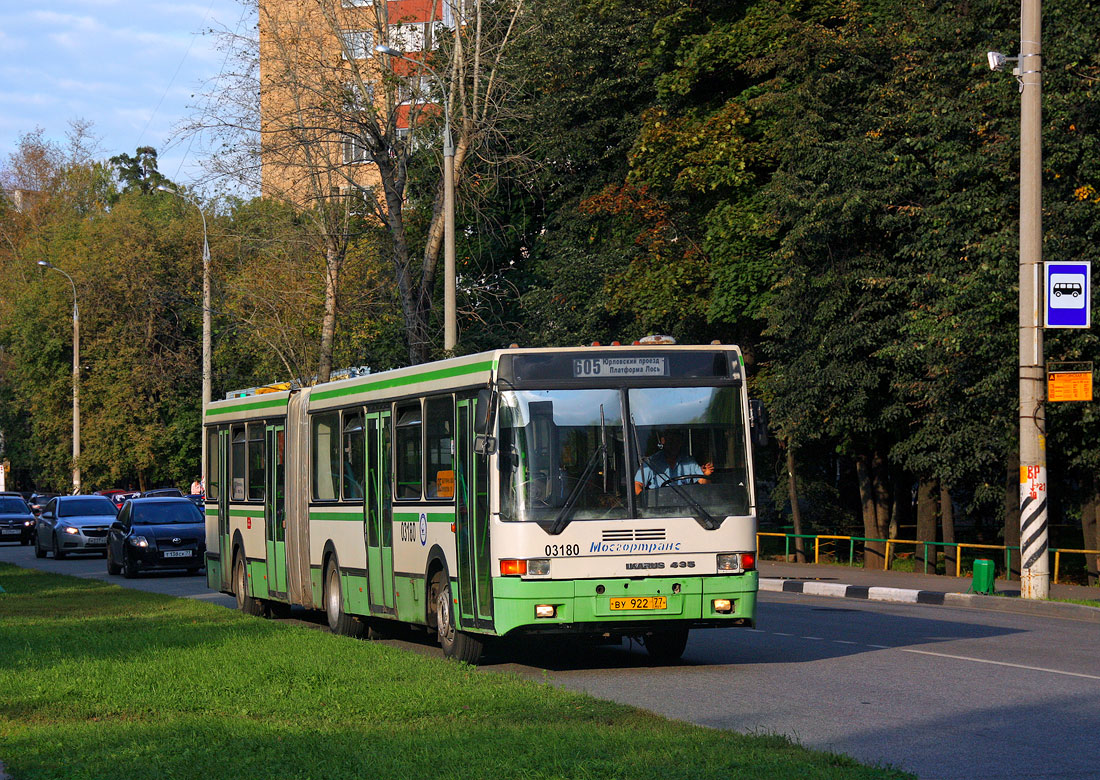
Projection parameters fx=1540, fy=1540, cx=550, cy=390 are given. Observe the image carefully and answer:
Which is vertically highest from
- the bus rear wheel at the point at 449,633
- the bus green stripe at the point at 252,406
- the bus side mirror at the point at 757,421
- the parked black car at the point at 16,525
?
the bus green stripe at the point at 252,406

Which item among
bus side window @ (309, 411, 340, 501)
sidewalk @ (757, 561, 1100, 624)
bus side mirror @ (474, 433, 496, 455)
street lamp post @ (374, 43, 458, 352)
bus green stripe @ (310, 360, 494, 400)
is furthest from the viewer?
street lamp post @ (374, 43, 458, 352)

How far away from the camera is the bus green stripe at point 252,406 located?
66.3ft

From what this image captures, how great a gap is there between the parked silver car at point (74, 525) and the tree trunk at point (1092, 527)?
2535cm

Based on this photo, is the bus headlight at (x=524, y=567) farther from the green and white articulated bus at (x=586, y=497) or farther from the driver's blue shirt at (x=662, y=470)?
the driver's blue shirt at (x=662, y=470)

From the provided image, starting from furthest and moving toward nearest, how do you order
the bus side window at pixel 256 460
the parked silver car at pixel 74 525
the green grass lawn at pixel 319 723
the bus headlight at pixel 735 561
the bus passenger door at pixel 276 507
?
the parked silver car at pixel 74 525, the bus side window at pixel 256 460, the bus passenger door at pixel 276 507, the bus headlight at pixel 735 561, the green grass lawn at pixel 319 723

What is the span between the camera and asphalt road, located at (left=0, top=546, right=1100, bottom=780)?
9258mm

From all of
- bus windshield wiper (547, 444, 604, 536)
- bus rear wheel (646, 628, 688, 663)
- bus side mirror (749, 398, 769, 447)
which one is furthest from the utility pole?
bus windshield wiper (547, 444, 604, 536)

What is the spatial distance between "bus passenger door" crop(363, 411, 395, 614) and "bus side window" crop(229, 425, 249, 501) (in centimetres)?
519

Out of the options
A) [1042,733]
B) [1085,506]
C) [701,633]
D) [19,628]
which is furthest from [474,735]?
[1085,506]

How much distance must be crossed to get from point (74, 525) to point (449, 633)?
29.0 meters

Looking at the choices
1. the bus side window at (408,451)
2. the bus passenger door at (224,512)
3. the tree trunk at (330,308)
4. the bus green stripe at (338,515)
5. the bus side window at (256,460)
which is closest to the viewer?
the bus side window at (408,451)

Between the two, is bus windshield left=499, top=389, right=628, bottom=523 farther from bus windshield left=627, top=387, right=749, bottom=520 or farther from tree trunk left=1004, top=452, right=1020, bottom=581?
tree trunk left=1004, top=452, right=1020, bottom=581

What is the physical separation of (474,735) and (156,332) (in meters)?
60.3

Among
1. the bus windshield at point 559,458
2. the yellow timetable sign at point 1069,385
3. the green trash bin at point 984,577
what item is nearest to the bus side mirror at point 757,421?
the bus windshield at point 559,458
